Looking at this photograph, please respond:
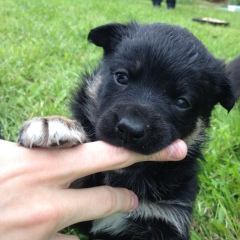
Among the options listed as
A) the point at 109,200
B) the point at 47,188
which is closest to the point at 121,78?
the point at 109,200

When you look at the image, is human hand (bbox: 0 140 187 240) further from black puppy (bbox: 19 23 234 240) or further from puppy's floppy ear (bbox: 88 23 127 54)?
puppy's floppy ear (bbox: 88 23 127 54)

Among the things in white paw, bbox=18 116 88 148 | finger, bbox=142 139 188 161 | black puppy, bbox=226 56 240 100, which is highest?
white paw, bbox=18 116 88 148

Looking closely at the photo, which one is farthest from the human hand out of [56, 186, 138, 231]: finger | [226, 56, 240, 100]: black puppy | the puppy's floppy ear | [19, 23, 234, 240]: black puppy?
[226, 56, 240, 100]: black puppy

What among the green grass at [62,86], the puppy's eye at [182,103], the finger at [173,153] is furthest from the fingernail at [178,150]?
the green grass at [62,86]

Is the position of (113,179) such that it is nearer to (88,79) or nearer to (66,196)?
(66,196)

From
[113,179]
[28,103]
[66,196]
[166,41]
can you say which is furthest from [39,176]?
[28,103]

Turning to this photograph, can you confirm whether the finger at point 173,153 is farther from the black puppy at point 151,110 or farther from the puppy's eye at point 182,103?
the puppy's eye at point 182,103

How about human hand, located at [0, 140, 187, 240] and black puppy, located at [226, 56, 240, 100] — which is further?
black puppy, located at [226, 56, 240, 100]
